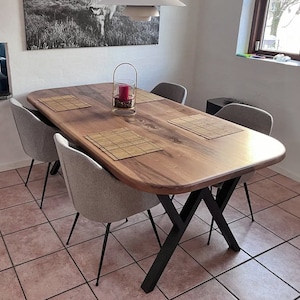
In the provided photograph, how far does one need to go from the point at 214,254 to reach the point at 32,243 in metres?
1.14

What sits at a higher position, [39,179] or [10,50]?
[10,50]

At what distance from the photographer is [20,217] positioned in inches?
96.7

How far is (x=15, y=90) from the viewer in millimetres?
2957

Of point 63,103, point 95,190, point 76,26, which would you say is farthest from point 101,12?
point 95,190

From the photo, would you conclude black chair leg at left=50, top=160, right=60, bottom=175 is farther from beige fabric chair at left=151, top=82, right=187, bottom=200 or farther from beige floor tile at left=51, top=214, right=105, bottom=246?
beige fabric chair at left=151, top=82, right=187, bottom=200

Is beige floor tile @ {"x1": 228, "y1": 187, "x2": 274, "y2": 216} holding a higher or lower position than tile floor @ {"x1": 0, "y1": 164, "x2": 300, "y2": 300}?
higher

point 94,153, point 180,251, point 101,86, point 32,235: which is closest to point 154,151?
point 94,153

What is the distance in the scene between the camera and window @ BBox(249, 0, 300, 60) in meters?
3.12

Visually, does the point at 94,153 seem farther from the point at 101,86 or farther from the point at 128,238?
the point at 101,86

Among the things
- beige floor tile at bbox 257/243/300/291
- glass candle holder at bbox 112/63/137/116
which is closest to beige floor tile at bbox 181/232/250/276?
beige floor tile at bbox 257/243/300/291

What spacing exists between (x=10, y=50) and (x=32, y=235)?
59.4 inches

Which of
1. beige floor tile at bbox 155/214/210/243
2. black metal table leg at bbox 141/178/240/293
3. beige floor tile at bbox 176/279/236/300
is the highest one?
black metal table leg at bbox 141/178/240/293

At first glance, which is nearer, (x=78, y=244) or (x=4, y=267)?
(x=4, y=267)

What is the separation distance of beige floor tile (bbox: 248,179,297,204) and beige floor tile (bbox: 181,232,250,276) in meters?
0.75
